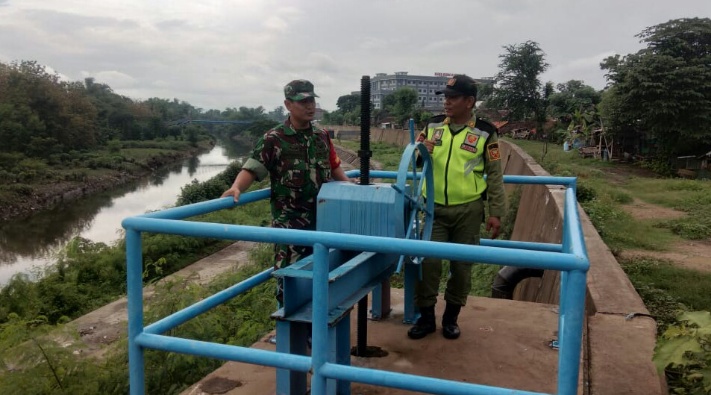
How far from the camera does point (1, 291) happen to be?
1216cm

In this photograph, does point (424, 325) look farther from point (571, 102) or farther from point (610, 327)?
point (571, 102)

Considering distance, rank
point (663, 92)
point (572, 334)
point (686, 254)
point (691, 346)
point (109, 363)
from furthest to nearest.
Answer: point (663, 92) → point (686, 254) → point (109, 363) → point (691, 346) → point (572, 334)

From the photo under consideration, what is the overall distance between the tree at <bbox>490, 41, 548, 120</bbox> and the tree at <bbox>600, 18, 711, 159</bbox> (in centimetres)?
457

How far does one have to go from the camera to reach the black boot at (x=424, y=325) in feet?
10.5

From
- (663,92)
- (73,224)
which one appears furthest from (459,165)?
(73,224)

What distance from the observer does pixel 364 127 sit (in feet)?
8.68

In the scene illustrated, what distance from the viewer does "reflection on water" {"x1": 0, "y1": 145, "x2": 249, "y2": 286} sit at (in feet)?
71.1

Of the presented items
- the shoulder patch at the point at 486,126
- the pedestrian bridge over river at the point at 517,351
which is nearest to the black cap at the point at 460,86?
the shoulder patch at the point at 486,126

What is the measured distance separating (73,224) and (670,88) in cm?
2577

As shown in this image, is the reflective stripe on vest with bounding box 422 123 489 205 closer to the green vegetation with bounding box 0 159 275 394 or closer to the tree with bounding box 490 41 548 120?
the green vegetation with bounding box 0 159 275 394

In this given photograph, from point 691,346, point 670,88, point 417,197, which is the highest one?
point 670,88

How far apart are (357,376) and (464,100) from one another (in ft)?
5.71

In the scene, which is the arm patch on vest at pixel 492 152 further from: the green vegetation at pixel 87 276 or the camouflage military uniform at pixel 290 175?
the green vegetation at pixel 87 276

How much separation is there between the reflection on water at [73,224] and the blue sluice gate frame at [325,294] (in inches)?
698
